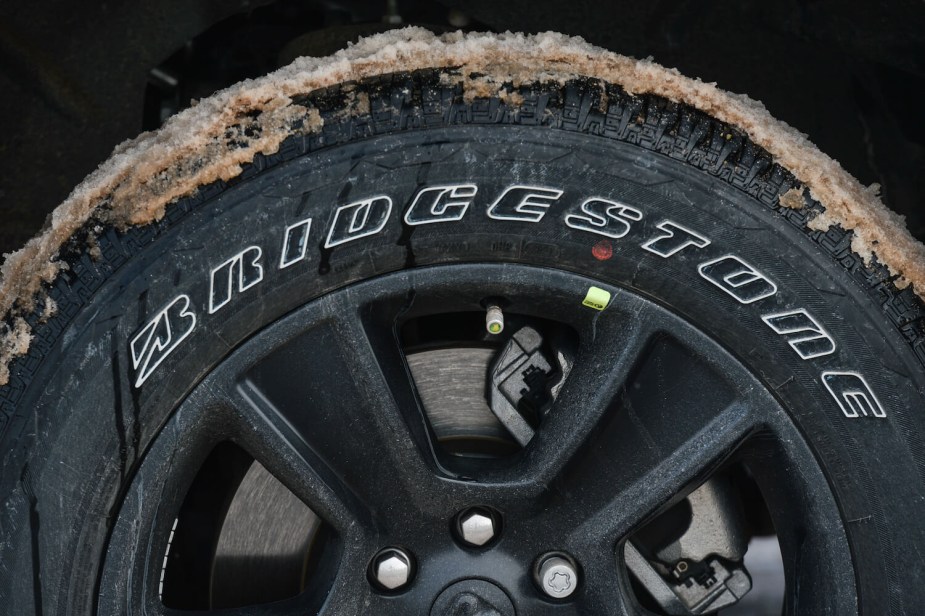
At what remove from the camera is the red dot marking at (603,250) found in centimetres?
138

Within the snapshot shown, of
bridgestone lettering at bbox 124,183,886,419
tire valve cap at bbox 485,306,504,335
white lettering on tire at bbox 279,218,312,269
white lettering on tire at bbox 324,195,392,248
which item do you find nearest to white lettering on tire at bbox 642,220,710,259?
bridgestone lettering at bbox 124,183,886,419

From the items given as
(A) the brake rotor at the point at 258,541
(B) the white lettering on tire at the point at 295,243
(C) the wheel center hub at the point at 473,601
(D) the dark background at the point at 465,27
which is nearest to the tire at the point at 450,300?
(B) the white lettering on tire at the point at 295,243

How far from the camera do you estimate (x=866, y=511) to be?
1413mm

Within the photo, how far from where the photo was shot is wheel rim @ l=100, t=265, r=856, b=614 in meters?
1.39

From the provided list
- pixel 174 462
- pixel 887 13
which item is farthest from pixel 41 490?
pixel 887 13

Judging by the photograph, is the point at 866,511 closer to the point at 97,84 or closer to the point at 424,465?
the point at 424,465

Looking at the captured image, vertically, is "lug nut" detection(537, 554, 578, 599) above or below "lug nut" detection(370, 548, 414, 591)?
below

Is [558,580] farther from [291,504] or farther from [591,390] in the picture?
[291,504]

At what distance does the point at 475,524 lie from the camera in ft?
4.71

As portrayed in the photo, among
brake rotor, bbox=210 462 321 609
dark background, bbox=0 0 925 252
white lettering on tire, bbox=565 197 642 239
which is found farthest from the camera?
dark background, bbox=0 0 925 252

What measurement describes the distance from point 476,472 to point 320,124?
597mm

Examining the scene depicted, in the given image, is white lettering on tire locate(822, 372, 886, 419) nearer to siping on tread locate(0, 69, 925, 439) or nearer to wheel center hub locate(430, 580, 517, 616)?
siping on tread locate(0, 69, 925, 439)

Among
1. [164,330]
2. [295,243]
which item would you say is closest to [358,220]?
[295,243]

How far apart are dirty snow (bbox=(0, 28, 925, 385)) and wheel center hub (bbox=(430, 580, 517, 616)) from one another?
0.74 m
